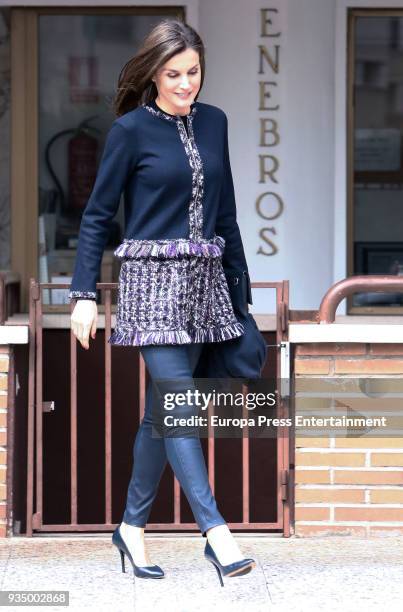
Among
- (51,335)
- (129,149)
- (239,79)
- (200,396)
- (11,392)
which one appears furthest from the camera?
(239,79)

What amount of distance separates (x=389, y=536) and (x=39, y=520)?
1481 mm

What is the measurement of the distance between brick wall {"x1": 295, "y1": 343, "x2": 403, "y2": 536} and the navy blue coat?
1422 millimetres

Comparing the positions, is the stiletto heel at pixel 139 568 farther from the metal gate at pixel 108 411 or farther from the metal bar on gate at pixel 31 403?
the metal bar on gate at pixel 31 403

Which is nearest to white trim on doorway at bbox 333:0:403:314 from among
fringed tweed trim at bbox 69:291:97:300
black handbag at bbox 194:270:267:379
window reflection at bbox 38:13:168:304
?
window reflection at bbox 38:13:168:304

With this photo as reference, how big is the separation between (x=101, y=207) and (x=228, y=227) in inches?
17.7

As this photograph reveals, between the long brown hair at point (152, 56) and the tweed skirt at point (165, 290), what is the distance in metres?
0.51

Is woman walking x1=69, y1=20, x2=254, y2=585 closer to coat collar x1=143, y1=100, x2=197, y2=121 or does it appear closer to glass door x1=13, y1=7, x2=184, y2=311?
coat collar x1=143, y1=100, x2=197, y2=121

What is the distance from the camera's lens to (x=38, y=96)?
7453 mm

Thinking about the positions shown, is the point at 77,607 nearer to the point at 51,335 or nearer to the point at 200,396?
the point at 200,396

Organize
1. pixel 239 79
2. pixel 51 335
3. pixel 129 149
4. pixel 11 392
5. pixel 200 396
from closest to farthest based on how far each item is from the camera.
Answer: pixel 129 149, pixel 200 396, pixel 11 392, pixel 51 335, pixel 239 79

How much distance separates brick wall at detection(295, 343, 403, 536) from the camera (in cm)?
518

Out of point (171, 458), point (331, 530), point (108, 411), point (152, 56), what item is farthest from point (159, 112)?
point (331, 530)

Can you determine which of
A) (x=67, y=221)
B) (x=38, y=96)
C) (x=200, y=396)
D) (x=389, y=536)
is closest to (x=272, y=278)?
(x=67, y=221)

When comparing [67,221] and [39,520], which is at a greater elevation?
[67,221]
